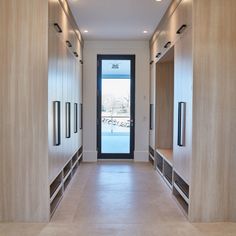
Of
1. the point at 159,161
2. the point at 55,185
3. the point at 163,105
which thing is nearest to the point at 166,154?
the point at 159,161

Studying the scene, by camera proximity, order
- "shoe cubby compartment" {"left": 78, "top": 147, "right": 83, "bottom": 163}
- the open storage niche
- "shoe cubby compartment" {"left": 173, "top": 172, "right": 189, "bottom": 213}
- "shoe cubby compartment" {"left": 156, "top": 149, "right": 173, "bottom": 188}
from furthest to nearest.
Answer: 1. "shoe cubby compartment" {"left": 78, "top": 147, "right": 83, "bottom": 163}
2. the open storage niche
3. "shoe cubby compartment" {"left": 156, "top": 149, "right": 173, "bottom": 188}
4. "shoe cubby compartment" {"left": 173, "top": 172, "right": 189, "bottom": 213}

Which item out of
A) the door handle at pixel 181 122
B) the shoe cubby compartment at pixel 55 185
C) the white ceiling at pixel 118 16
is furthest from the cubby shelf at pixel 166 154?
the white ceiling at pixel 118 16

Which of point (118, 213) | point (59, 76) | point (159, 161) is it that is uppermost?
point (59, 76)

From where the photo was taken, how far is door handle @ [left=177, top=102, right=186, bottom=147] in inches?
166

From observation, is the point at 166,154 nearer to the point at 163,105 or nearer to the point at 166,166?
the point at 166,166

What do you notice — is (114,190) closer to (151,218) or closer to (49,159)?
(151,218)

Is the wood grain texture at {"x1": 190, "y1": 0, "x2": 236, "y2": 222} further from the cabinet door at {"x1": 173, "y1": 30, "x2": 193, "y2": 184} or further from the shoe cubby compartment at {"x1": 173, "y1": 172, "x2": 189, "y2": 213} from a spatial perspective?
the shoe cubby compartment at {"x1": 173, "y1": 172, "x2": 189, "y2": 213}

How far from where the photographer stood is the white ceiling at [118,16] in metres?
5.32

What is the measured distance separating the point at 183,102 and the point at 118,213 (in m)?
1.65

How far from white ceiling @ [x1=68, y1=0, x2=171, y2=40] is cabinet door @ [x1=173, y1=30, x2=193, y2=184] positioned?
1.16 metres

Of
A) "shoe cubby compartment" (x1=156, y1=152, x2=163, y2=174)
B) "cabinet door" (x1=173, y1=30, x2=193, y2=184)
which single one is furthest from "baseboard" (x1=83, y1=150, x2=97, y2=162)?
"cabinet door" (x1=173, y1=30, x2=193, y2=184)

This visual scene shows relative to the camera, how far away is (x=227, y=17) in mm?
3730

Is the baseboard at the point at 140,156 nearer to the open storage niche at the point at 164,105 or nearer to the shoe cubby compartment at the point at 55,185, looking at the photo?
the open storage niche at the point at 164,105

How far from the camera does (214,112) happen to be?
3777 mm
